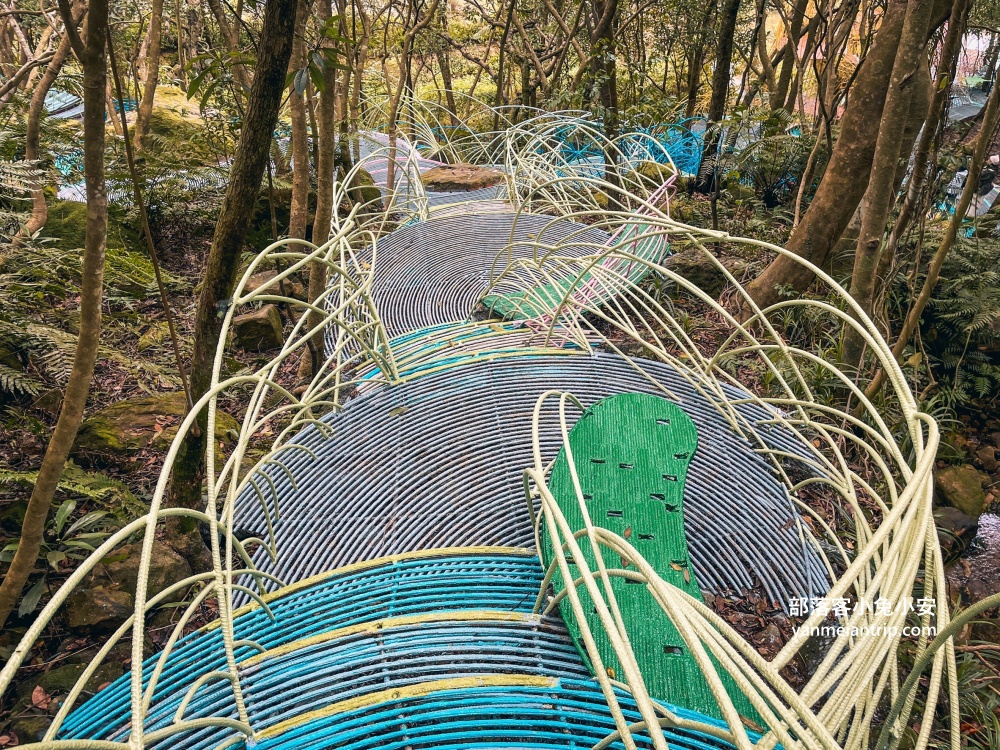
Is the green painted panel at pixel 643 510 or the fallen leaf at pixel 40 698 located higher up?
the green painted panel at pixel 643 510

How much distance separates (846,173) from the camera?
12.8 ft

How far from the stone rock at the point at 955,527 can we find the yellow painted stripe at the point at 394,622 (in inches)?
114

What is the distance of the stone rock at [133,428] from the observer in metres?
2.74

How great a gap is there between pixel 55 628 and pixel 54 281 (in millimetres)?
2383

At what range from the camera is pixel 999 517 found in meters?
3.70

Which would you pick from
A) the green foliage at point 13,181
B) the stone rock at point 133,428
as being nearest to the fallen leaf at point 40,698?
the stone rock at point 133,428

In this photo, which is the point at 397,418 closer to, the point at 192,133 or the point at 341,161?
the point at 341,161

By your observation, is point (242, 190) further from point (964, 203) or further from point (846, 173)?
point (846, 173)

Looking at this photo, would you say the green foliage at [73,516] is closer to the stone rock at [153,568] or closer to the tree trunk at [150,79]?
the stone rock at [153,568]

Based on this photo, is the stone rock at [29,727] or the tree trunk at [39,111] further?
the tree trunk at [39,111]

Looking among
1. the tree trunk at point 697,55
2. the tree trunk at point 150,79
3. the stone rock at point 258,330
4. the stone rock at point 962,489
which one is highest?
the tree trunk at point 697,55

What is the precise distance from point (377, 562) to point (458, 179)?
5468mm

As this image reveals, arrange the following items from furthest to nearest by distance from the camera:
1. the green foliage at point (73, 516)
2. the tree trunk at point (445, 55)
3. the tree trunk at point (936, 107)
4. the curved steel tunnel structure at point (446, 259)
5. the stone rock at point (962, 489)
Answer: the tree trunk at point (445, 55), the curved steel tunnel structure at point (446, 259), the stone rock at point (962, 489), the tree trunk at point (936, 107), the green foliage at point (73, 516)

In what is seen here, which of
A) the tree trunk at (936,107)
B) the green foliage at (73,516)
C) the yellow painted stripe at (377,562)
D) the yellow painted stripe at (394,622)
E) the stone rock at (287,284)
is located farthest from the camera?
the stone rock at (287,284)
